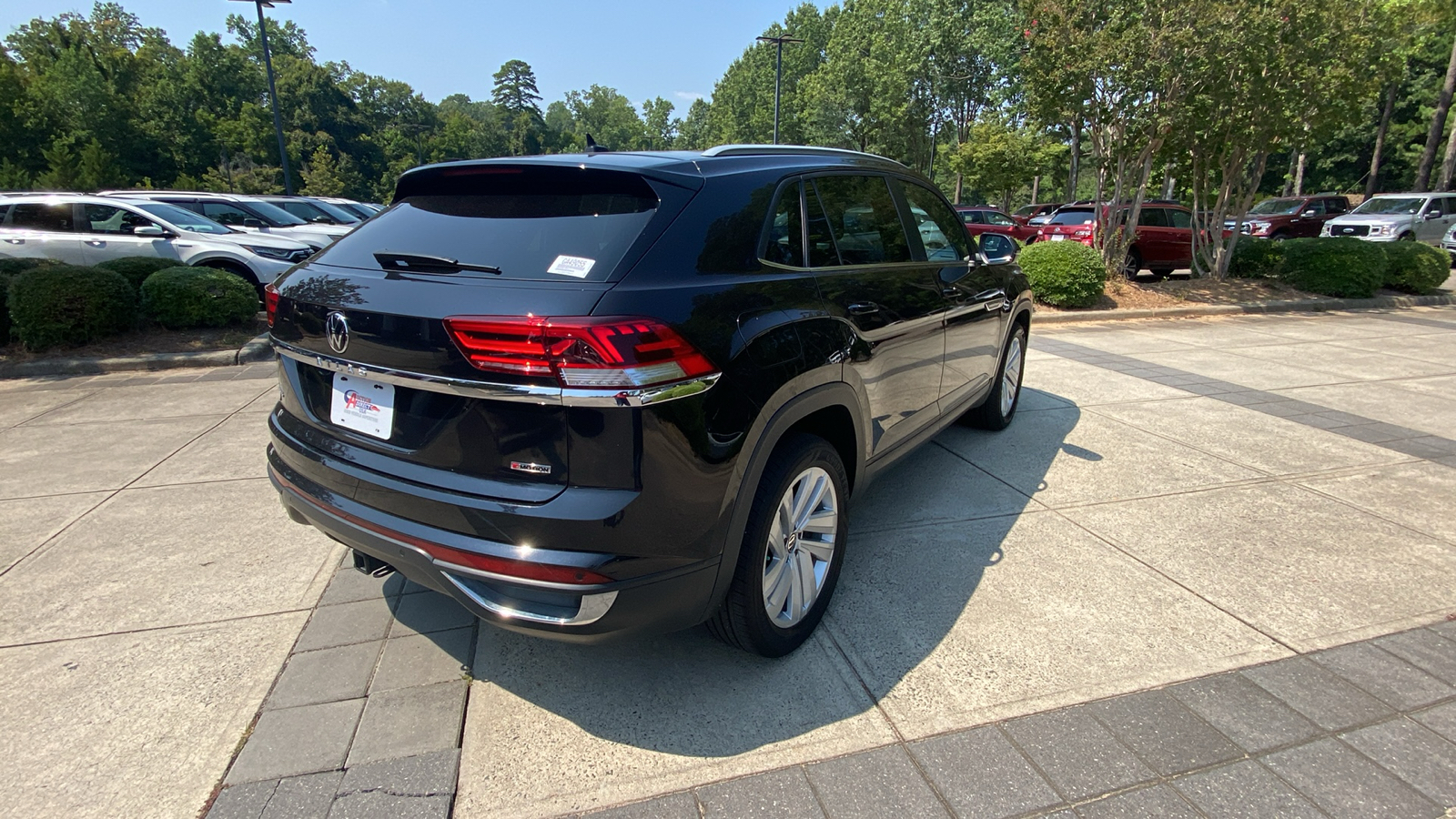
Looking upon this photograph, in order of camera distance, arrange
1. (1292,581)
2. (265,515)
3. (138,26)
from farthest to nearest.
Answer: (138,26)
(265,515)
(1292,581)

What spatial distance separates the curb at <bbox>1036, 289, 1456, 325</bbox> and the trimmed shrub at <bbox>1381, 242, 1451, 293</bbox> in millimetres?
288

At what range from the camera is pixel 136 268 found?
26.2ft

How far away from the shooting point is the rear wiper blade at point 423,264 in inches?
84.3

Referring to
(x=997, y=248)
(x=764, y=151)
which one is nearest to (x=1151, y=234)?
(x=997, y=248)

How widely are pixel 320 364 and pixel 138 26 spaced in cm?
10021

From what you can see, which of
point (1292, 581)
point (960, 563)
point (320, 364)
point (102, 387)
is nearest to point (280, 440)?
point (320, 364)

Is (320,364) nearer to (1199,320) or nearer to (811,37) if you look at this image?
(1199,320)

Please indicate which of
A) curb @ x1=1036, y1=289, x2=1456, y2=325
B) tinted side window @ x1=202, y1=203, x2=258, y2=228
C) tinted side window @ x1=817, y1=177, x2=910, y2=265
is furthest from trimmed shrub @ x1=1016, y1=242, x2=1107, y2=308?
tinted side window @ x1=202, y1=203, x2=258, y2=228

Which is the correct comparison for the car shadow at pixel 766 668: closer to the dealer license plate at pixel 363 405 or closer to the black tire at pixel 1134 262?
the dealer license plate at pixel 363 405

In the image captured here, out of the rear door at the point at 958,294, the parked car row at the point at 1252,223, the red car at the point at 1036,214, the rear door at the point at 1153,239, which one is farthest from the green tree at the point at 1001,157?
the rear door at the point at 958,294

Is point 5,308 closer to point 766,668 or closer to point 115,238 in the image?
point 115,238

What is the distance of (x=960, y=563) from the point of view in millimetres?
3342

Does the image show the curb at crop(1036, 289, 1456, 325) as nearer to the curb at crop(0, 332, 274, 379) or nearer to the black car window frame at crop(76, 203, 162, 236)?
the curb at crop(0, 332, 274, 379)

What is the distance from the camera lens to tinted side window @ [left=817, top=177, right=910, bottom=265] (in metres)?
2.99
